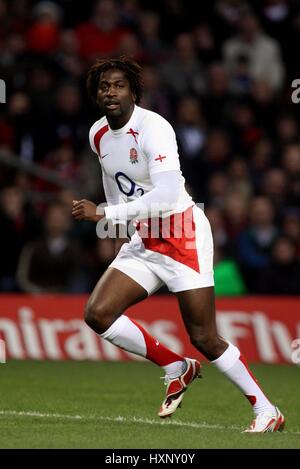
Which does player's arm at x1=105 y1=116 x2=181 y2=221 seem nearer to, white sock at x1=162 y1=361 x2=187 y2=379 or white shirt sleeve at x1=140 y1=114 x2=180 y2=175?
white shirt sleeve at x1=140 y1=114 x2=180 y2=175

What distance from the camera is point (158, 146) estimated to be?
23.9ft

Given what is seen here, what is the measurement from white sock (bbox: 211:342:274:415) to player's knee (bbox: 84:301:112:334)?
0.71 metres

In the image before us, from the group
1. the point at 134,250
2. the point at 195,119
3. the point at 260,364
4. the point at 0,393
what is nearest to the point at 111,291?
the point at 134,250

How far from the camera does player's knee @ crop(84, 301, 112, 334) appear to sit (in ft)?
24.2

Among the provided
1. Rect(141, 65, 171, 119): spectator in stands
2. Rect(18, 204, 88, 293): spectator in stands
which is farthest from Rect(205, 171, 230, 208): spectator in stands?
Rect(18, 204, 88, 293): spectator in stands

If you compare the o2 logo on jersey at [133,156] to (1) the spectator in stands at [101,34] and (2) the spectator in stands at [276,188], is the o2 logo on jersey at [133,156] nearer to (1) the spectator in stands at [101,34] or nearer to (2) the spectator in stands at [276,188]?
(2) the spectator in stands at [276,188]

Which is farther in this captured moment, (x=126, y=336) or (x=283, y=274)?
(x=283, y=274)

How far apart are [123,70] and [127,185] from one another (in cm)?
72

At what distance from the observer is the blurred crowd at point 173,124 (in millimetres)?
13227

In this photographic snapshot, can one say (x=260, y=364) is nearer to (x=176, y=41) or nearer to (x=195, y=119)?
(x=195, y=119)

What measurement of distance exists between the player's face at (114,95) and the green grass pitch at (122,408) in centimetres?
194

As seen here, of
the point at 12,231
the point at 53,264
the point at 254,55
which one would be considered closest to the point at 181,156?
the point at 53,264

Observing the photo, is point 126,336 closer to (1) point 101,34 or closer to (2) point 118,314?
(2) point 118,314

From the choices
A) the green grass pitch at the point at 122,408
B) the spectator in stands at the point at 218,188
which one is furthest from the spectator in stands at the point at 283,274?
the spectator in stands at the point at 218,188
